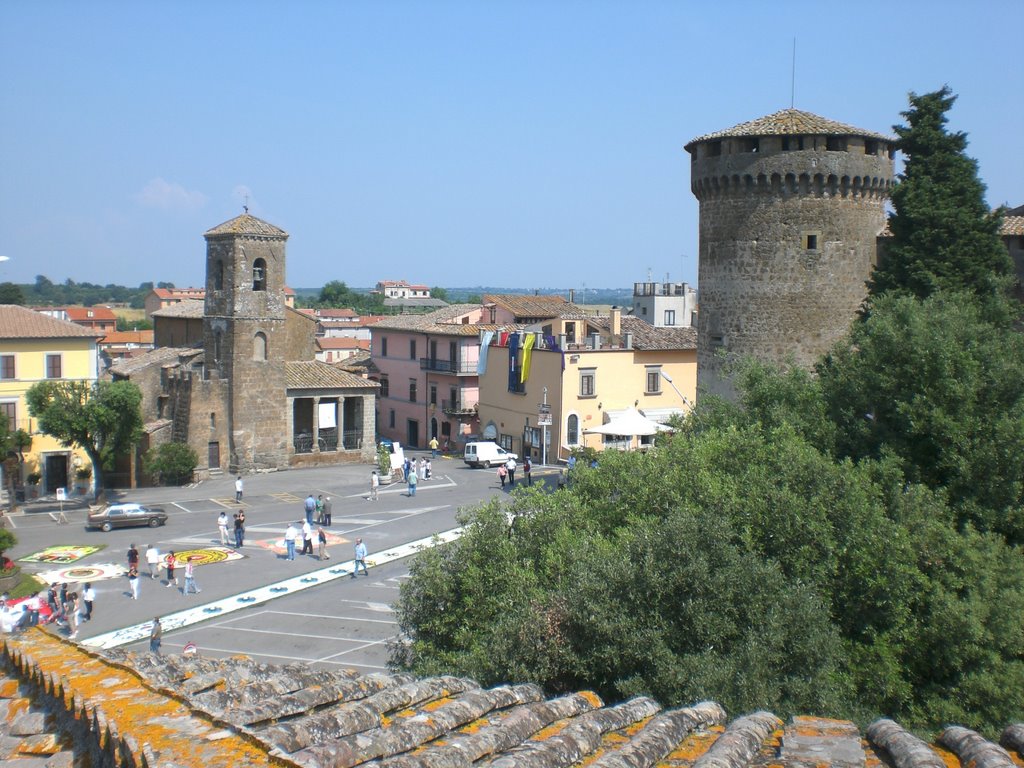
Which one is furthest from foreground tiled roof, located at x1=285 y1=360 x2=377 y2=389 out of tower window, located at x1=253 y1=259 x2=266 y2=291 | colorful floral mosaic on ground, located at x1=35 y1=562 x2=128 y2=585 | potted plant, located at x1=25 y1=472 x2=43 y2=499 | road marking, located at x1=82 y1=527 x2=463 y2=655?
colorful floral mosaic on ground, located at x1=35 y1=562 x2=128 y2=585

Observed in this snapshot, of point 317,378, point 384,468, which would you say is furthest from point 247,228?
point 384,468

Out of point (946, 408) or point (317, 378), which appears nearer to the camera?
point (946, 408)

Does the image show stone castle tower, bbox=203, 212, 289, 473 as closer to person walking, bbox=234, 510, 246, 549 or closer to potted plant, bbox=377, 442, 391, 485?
potted plant, bbox=377, 442, 391, 485

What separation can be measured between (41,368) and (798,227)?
30177 millimetres

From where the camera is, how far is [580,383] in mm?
43938

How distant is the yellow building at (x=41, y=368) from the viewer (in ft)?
130

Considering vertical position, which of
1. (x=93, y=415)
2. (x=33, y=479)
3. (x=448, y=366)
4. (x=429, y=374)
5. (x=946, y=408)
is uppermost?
(x=946, y=408)

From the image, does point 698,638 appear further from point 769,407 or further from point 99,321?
point 99,321

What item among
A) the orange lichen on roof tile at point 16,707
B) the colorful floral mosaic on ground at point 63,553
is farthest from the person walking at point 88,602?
the orange lichen on roof tile at point 16,707

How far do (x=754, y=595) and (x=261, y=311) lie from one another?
34851 millimetres

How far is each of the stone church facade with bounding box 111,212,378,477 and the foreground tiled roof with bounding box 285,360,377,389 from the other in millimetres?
50

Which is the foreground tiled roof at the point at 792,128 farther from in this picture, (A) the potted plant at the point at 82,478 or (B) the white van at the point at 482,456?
(A) the potted plant at the point at 82,478

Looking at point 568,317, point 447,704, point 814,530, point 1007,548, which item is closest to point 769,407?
point 1007,548

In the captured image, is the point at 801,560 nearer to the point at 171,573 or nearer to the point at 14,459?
the point at 171,573
